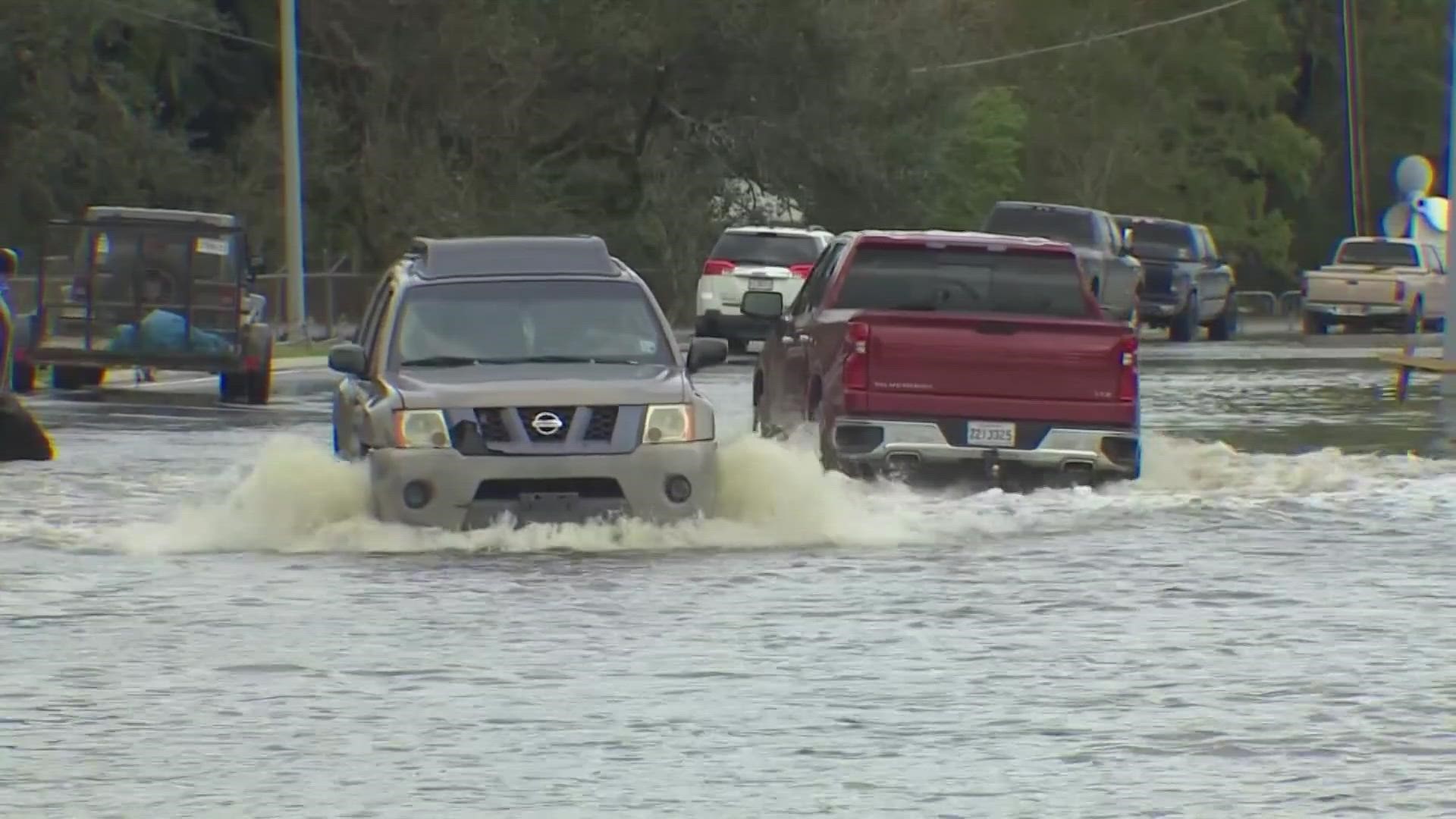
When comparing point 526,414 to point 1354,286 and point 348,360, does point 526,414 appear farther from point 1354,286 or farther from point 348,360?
point 1354,286

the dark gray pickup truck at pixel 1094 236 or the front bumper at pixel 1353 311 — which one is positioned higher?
the dark gray pickup truck at pixel 1094 236

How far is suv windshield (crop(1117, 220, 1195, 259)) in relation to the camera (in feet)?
176

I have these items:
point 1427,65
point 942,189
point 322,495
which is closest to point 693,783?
point 322,495

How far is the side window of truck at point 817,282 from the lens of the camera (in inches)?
883

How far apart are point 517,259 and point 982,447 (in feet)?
10.8

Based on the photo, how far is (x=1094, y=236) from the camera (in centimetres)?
4656

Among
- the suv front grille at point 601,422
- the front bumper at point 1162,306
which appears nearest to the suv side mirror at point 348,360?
the suv front grille at point 601,422

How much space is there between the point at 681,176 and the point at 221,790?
54801 mm

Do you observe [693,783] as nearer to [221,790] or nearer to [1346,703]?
[221,790]

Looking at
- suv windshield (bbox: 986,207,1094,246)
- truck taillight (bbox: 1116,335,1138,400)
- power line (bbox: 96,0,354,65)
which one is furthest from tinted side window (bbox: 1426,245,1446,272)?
truck taillight (bbox: 1116,335,1138,400)

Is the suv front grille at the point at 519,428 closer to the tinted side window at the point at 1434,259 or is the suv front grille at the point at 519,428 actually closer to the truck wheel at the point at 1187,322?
the truck wheel at the point at 1187,322

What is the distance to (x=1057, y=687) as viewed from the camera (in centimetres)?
1184

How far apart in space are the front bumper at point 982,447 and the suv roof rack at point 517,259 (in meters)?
2.17

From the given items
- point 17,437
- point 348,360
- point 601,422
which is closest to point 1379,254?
point 17,437
